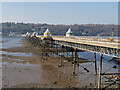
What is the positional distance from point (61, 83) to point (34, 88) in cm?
441

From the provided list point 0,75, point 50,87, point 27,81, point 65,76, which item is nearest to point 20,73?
point 0,75

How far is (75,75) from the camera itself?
32.1m

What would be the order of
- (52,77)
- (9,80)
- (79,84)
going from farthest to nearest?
1. (52,77)
2. (9,80)
3. (79,84)

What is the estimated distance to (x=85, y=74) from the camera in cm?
3262

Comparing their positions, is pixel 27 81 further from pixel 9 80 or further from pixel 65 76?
pixel 65 76

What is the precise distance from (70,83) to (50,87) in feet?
11.7

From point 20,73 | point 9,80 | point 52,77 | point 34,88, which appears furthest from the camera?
point 20,73

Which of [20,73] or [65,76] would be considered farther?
[20,73]

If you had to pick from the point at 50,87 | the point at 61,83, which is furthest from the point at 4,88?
the point at 61,83

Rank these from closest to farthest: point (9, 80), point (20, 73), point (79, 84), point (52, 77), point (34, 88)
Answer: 1. point (34, 88)
2. point (79, 84)
3. point (9, 80)
4. point (52, 77)
5. point (20, 73)

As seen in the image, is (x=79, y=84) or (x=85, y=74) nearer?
(x=79, y=84)

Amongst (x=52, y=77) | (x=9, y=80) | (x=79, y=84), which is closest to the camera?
(x=79, y=84)

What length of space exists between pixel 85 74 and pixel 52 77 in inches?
229

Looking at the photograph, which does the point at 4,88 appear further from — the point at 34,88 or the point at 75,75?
the point at 75,75
